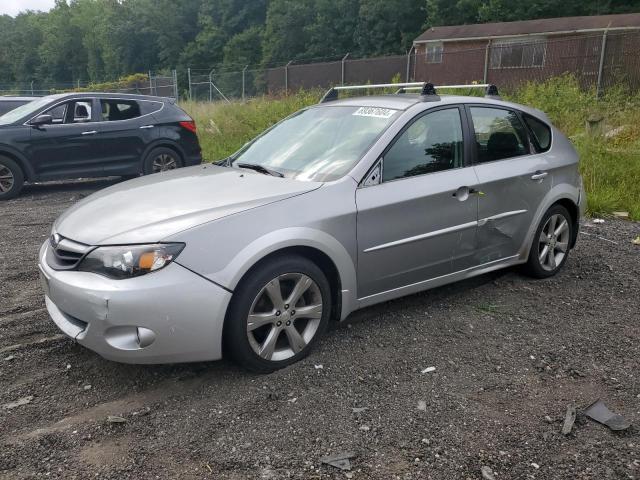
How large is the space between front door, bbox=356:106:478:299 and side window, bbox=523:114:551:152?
923 millimetres

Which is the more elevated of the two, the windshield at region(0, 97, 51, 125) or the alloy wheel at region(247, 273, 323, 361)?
the windshield at region(0, 97, 51, 125)

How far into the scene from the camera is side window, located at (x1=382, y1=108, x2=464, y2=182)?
4.00 m

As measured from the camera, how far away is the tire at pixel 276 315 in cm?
326

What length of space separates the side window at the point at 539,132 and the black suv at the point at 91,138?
22.7ft

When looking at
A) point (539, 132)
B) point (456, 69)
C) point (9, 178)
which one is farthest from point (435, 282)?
point (456, 69)

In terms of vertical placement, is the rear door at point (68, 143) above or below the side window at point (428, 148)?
below

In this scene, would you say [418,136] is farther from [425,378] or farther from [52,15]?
[52,15]

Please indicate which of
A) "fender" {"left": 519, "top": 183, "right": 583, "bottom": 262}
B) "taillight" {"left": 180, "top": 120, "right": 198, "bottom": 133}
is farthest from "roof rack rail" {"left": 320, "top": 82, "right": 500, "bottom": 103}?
"taillight" {"left": 180, "top": 120, "right": 198, "bottom": 133}

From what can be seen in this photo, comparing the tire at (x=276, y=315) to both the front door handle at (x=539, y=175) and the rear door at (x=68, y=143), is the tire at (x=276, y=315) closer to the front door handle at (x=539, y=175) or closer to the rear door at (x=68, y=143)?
the front door handle at (x=539, y=175)

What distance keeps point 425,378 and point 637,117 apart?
986 centimetres

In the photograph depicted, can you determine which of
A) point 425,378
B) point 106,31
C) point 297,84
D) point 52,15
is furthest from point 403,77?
point 52,15

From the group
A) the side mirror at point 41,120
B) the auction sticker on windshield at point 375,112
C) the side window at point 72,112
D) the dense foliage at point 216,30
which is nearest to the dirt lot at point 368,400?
the auction sticker on windshield at point 375,112

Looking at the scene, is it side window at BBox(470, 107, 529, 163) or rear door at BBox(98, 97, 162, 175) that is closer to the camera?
side window at BBox(470, 107, 529, 163)

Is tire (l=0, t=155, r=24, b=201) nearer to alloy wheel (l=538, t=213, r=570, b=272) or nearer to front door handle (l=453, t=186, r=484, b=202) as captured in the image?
front door handle (l=453, t=186, r=484, b=202)
